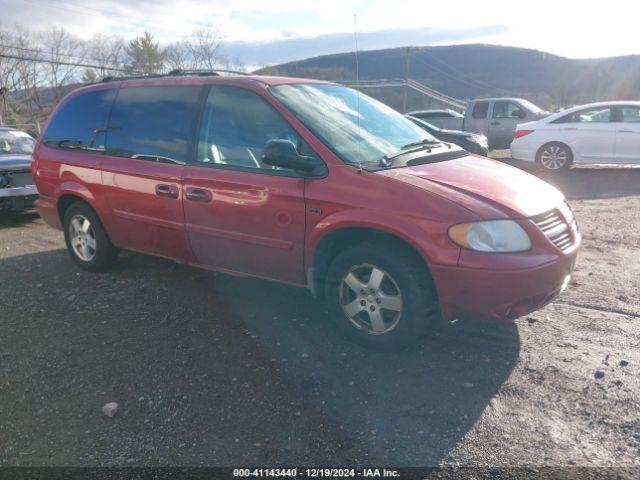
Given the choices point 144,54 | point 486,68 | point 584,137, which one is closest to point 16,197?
point 584,137

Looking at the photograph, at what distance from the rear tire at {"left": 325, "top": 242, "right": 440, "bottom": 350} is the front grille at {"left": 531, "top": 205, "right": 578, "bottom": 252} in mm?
794

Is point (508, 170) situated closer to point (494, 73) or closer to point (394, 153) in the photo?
point (394, 153)

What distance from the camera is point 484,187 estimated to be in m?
3.31

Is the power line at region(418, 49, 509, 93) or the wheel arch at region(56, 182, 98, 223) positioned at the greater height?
the power line at region(418, 49, 509, 93)

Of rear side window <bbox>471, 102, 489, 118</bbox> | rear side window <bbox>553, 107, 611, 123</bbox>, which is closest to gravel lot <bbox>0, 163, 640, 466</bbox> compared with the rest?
rear side window <bbox>553, 107, 611, 123</bbox>

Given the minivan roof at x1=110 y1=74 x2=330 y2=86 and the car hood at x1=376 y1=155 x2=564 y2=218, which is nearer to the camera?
the car hood at x1=376 y1=155 x2=564 y2=218

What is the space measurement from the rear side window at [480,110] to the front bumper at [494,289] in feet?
43.1

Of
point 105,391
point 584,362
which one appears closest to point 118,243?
point 105,391

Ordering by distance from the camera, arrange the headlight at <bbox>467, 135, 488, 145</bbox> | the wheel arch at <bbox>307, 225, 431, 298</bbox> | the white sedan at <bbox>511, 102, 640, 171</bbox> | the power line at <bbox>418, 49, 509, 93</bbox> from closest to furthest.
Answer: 1. the wheel arch at <bbox>307, 225, 431, 298</bbox>
2. the headlight at <bbox>467, 135, 488, 145</bbox>
3. the white sedan at <bbox>511, 102, 640, 171</bbox>
4. the power line at <bbox>418, 49, 509, 93</bbox>

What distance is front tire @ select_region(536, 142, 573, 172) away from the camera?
11.0 m

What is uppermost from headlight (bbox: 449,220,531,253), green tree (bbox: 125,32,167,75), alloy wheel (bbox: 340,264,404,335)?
green tree (bbox: 125,32,167,75)

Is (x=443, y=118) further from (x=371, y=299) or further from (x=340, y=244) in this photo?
(x=371, y=299)

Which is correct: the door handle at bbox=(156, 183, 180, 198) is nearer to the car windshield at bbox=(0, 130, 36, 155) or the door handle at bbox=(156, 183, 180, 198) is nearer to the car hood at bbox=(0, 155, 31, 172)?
the car hood at bbox=(0, 155, 31, 172)

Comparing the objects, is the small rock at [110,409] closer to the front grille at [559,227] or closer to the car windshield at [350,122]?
the car windshield at [350,122]
